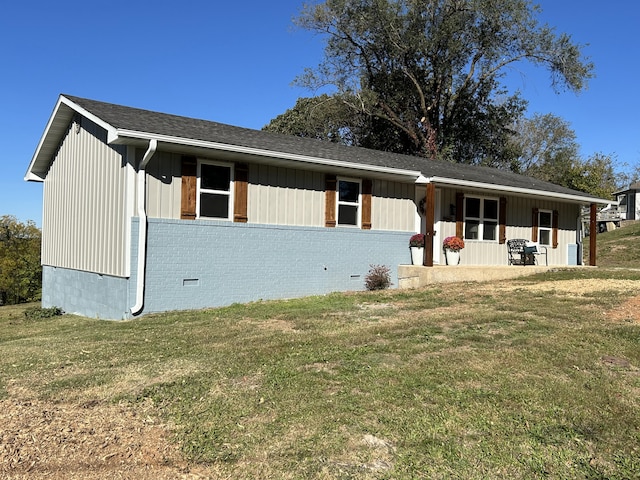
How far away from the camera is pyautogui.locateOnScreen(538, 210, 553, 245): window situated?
16.3 m

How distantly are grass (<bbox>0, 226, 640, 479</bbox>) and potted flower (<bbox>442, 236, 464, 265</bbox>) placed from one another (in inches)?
210

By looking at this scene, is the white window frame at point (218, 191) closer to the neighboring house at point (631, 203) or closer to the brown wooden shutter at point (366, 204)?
the brown wooden shutter at point (366, 204)

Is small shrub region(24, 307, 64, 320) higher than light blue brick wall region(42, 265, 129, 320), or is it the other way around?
light blue brick wall region(42, 265, 129, 320)

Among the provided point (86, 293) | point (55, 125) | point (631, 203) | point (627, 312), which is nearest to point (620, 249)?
point (627, 312)

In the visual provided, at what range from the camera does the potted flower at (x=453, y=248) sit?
13.5m

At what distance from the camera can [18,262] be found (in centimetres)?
3516

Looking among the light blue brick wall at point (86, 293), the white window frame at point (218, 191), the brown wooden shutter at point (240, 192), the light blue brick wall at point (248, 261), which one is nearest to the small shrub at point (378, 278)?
the light blue brick wall at point (248, 261)

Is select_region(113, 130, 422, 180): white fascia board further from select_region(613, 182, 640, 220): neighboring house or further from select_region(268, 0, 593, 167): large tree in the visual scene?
select_region(613, 182, 640, 220): neighboring house

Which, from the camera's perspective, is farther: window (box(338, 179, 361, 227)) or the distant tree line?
the distant tree line

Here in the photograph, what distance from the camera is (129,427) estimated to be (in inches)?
145

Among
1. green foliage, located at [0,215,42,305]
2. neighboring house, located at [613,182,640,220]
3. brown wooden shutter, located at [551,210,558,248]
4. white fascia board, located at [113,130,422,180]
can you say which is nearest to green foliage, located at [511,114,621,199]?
neighboring house, located at [613,182,640,220]

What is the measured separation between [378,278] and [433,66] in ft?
61.0

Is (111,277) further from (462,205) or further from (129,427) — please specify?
(462,205)

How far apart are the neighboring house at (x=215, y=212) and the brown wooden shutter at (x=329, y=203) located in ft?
0.11
